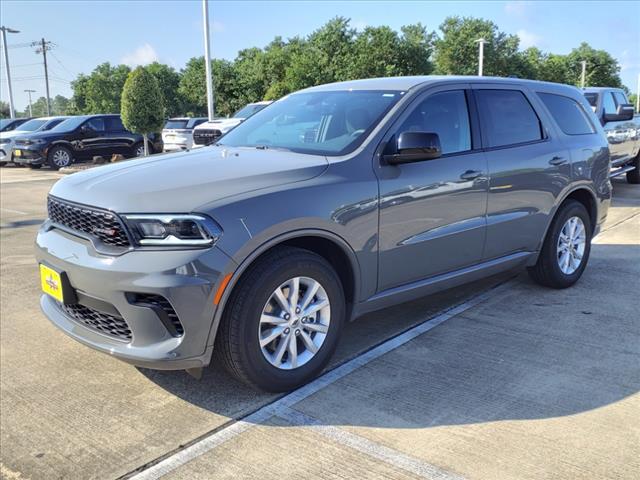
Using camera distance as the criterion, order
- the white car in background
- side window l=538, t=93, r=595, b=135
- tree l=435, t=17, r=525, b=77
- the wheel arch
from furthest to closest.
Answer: tree l=435, t=17, r=525, b=77
the white car in background
side window l=538, t=93, r=595, b=135
the wheel arch

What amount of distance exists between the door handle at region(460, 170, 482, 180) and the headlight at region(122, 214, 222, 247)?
1919 millimetres

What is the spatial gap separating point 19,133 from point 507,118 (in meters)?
19.7

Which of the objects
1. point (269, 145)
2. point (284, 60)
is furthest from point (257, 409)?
point (284, 60)

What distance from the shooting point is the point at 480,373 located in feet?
11.6

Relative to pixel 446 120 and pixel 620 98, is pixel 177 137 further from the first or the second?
pixel 446 120

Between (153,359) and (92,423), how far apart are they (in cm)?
54

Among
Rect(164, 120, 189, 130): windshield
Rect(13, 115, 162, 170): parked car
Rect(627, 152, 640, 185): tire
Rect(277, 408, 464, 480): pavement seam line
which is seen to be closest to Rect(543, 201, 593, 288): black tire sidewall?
Rect(277, 408, 464, 480): pavement seam line

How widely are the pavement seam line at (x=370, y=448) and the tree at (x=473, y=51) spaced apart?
55575mm

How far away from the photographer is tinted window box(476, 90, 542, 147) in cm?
441

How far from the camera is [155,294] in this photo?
2791 millimetres

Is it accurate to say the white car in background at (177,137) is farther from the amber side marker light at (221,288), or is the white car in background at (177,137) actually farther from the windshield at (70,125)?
the amber side marker light at (221,288)

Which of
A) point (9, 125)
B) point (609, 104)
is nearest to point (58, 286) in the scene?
point (609, 104)

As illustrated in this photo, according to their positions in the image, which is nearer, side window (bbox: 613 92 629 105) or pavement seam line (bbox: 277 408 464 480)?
pavement seam line (bbox: 277 408 464 480)

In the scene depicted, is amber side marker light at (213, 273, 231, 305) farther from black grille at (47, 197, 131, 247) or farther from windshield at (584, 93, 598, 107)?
windshield at (584, 93, 598, 107)
